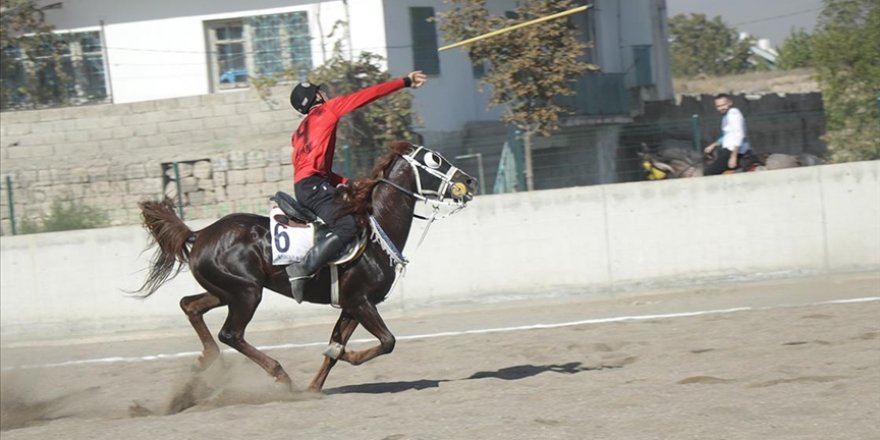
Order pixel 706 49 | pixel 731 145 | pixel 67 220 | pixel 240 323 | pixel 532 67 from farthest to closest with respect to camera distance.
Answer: pixel 706 49
pixel 532 67
pixel 67 220
pixel 731 145
pixel 240 323

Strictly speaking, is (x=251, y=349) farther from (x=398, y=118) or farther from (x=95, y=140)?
(x=95, y=140)

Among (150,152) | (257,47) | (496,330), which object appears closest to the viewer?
(496,330)

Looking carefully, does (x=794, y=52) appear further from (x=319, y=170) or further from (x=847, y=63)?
(x=319, y=170)

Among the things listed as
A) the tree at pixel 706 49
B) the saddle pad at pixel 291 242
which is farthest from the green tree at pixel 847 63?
the tree at pixel 706 49

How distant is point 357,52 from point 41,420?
1453 centimetres

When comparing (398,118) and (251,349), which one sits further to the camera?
(398,118)

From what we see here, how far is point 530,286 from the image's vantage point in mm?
13680

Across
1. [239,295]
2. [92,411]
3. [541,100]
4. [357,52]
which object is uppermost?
[357,52]

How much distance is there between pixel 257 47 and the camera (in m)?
23.6

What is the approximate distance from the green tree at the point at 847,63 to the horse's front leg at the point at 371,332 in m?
9.58

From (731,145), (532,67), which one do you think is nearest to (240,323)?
(731,145)

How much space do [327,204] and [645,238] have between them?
18.2ft

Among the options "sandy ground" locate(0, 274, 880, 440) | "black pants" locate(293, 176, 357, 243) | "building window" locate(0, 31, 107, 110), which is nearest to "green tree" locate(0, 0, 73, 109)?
"building window" locate(0, 31, 107, 110)

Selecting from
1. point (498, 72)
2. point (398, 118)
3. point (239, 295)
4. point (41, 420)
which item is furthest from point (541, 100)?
point (41, 420)
